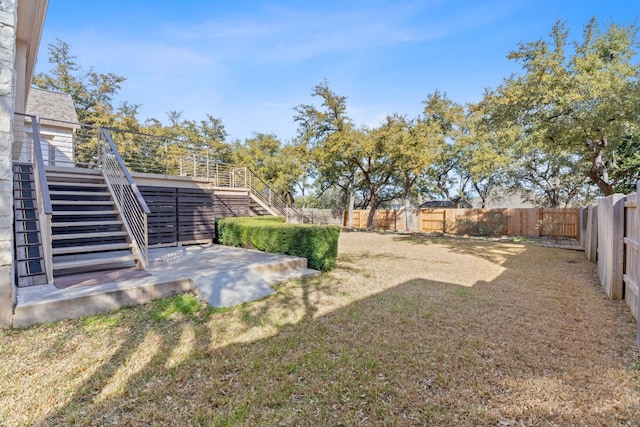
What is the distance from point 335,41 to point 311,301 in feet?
27.3

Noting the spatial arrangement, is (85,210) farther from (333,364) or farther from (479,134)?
(479,134)

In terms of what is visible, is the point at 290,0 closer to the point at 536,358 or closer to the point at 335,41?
the point at 335,41

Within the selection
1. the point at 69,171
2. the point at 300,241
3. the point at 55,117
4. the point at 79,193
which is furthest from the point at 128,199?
the point at 55,117

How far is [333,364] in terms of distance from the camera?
2.59 meters

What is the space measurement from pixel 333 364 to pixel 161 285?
111 inches

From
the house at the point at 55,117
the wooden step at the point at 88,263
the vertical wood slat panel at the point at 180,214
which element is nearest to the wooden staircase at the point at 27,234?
the wooden step at the point at 88,263

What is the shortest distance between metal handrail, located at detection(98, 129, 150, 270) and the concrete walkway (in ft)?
1.52

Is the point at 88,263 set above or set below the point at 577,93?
below

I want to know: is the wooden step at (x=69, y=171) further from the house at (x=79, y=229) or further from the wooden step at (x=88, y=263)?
the wooden step at (x=88, y=263)

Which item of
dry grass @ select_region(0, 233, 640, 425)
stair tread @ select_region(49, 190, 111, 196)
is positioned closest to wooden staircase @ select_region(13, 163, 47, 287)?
stair tread @ select_region(49, 190, 111, 196)

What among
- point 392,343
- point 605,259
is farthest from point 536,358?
point 605,259

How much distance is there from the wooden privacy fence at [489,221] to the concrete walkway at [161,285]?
1250cm

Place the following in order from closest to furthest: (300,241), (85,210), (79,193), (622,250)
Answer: (622,250)
(79,193)
(85,210)
(300,241)

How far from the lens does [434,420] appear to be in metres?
1.93
